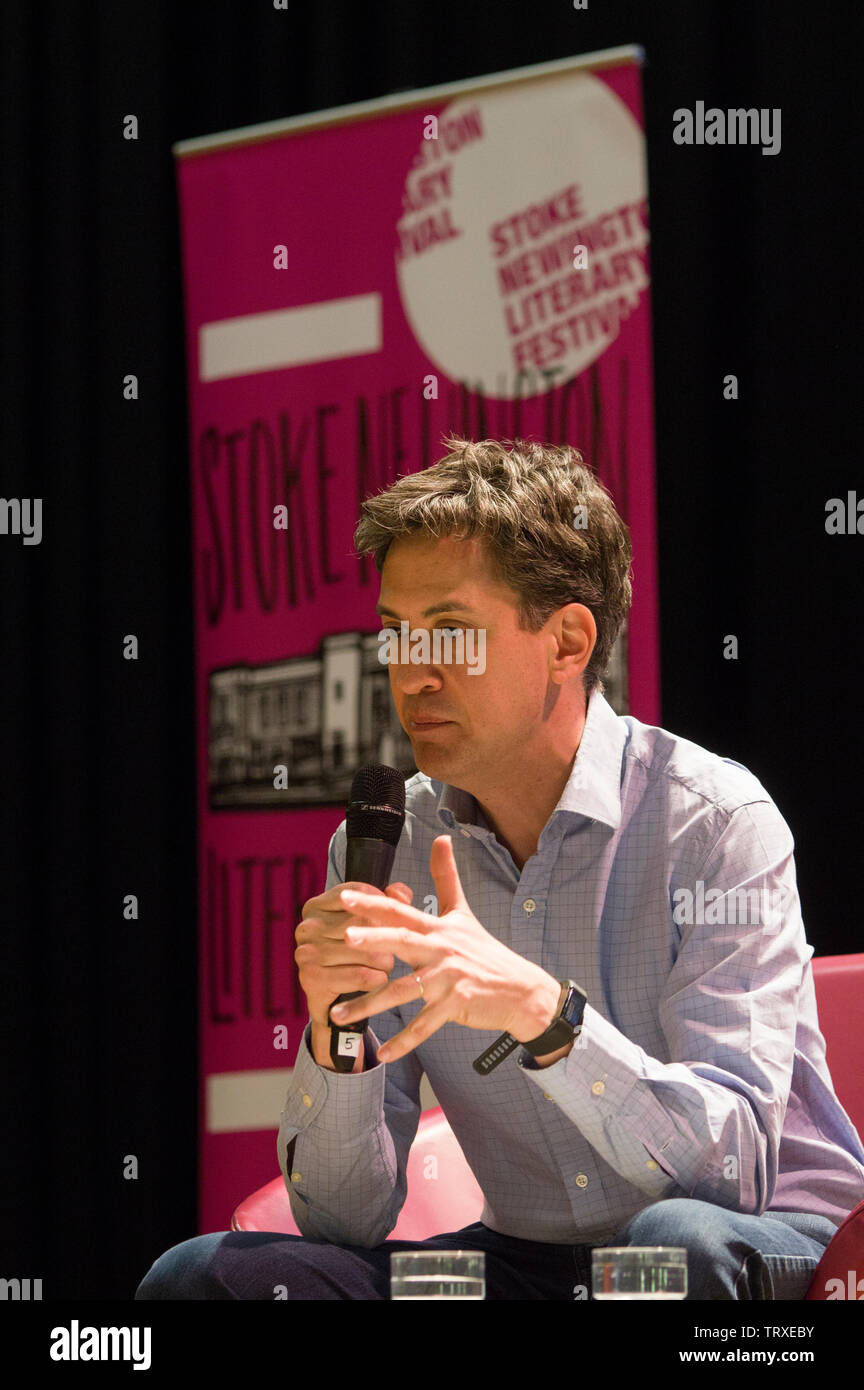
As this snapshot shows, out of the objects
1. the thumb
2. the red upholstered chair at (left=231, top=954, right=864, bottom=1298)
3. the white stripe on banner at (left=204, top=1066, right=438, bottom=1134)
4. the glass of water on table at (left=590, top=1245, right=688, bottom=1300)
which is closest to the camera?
the glass of water on table at (left=590, top=1245, right=688, bottom=1300)

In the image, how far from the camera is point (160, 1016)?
2.70 m

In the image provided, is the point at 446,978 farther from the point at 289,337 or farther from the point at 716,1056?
the point at 289,337

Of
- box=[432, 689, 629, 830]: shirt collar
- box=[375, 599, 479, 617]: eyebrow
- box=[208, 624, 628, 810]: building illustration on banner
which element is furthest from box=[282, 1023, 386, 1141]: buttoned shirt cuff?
box=[208, 624, 628, 810]: building illustration on banner

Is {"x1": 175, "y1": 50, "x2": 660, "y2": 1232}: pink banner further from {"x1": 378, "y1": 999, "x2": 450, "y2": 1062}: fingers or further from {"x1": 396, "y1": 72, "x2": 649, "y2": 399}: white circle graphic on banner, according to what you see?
{"x1": 378, "y1": 999, "x2": 450, "y2": 1062}: fingers

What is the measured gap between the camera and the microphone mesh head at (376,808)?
141 cm

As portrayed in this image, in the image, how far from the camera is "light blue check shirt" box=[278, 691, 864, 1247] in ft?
4.66

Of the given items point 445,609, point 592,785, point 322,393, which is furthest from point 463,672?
point 322,393

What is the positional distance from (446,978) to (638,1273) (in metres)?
0.27

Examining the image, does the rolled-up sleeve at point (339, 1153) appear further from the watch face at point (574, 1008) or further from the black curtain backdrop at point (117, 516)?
the black curtain backdrop at point (117, 516)

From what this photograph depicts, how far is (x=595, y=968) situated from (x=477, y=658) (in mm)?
356

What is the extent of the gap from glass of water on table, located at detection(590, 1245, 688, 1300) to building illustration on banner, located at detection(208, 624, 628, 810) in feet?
4.69

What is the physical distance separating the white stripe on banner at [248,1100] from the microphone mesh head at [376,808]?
1258 millimetres

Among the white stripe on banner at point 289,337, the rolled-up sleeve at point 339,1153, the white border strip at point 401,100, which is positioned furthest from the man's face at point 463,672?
the white border strip at point 401,100
